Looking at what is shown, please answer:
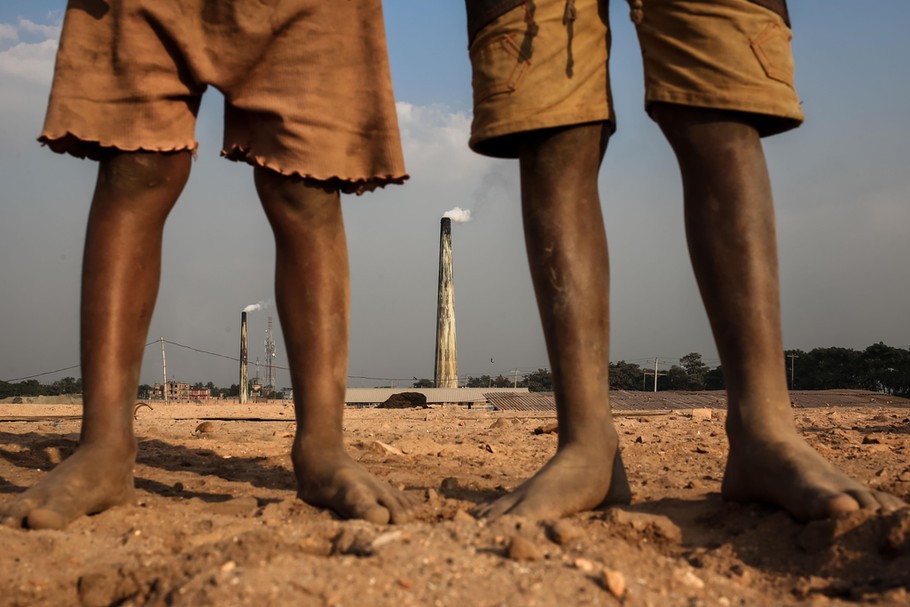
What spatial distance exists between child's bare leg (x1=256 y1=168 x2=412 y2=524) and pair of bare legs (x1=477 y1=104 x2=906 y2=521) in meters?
0.54

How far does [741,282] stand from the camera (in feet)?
6.38

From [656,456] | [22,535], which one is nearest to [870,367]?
[656,456]

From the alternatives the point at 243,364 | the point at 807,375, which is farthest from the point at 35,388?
the point at 807,375

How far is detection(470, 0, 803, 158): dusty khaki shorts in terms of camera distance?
78.5 inches

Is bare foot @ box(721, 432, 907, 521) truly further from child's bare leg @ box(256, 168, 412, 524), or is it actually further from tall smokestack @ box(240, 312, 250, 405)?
tall smokestack @ box(240, 312, 250, 405)

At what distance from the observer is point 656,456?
3344 mm

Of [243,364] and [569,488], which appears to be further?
[243,364]

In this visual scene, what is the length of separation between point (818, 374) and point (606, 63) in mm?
38338

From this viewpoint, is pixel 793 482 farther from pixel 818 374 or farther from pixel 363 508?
pixel 818 374

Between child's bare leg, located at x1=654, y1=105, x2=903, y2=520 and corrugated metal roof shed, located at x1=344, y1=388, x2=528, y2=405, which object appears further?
corrugated metal roof shed, located at x1=344, y1=388, x2=528, y2=405

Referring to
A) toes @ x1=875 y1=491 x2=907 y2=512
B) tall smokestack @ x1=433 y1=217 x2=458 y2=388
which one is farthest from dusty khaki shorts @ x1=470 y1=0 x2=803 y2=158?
tall smokestack @ x1=433 y1=217 x2=458 y2=388

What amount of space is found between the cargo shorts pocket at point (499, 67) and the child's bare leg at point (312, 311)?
0.53 m

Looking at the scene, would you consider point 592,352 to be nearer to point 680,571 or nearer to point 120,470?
point 680,571

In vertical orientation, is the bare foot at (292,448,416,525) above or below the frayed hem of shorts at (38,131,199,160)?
below
